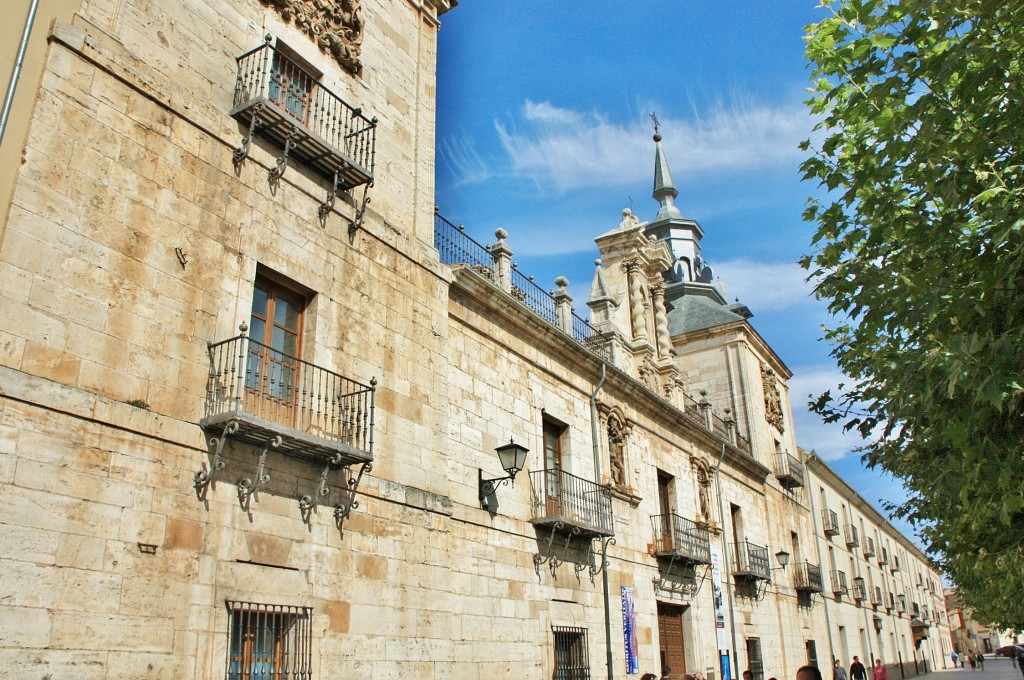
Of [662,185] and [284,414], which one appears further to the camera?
[662,185]

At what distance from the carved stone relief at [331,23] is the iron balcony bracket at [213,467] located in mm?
5245

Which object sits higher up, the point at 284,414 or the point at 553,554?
the point at 284,414

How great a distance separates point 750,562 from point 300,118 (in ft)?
52.5

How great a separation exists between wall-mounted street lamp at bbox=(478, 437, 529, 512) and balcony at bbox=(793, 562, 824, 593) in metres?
16.3

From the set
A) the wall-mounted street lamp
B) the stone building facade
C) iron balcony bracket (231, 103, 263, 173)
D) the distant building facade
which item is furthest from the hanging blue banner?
the distant building facade

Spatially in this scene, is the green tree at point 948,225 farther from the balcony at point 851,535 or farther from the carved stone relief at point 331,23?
the balcony at point 851,535

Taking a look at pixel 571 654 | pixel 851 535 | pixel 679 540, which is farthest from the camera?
pixel 851 535

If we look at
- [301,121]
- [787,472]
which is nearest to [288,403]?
[301,121]

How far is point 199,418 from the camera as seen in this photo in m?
7.46

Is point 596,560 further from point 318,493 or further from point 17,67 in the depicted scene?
point 17,67

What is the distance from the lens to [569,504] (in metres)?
13.8

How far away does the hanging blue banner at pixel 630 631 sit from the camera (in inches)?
570

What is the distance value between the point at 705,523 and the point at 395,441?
11.7 m

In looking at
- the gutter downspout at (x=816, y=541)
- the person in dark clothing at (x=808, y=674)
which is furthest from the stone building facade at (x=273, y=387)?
the gutter downspout at (x=816, y=541)
